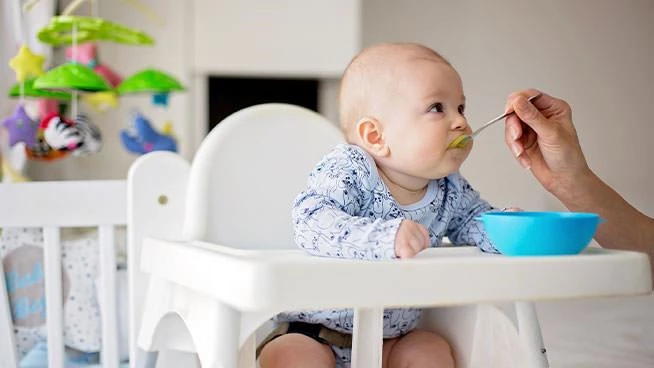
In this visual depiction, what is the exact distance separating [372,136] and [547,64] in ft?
8.81

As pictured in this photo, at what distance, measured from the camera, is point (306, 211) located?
3.27 feet

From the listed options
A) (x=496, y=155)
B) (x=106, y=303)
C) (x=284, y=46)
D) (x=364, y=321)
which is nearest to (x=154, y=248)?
(x=364, y=321)

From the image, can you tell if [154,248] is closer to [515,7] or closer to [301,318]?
[301,318]

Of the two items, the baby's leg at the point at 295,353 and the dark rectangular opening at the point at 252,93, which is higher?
the dark rectangular opening at the point at 252,93

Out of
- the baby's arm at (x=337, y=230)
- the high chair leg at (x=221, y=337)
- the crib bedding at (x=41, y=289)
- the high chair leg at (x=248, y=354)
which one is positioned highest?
the baby's arm at (x=337, y=230)

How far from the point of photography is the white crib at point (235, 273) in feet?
2.59

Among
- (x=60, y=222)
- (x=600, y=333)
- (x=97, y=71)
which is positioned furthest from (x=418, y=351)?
(x=97, y=71)

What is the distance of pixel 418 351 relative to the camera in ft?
3.64

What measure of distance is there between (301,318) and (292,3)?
2.24 m

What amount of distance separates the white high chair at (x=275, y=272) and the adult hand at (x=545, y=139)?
204 mm

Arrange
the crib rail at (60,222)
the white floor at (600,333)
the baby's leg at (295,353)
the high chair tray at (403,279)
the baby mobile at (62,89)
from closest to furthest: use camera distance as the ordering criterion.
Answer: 1. the high chair tray at (403,279)
2. the baby's leg at (295,353)
3. the crib rail at (60,222)
4. the white floor at (600,333)
5. the baby mobile at (62,89)

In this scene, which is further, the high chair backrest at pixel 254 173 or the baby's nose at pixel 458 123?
the high chair backrest at pixel 254 173

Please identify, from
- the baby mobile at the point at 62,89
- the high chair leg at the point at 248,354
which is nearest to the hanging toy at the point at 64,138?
the baby mobile at the point at 62,89

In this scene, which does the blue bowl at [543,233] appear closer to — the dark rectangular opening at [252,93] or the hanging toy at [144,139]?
the hanging toy at [144,139]
